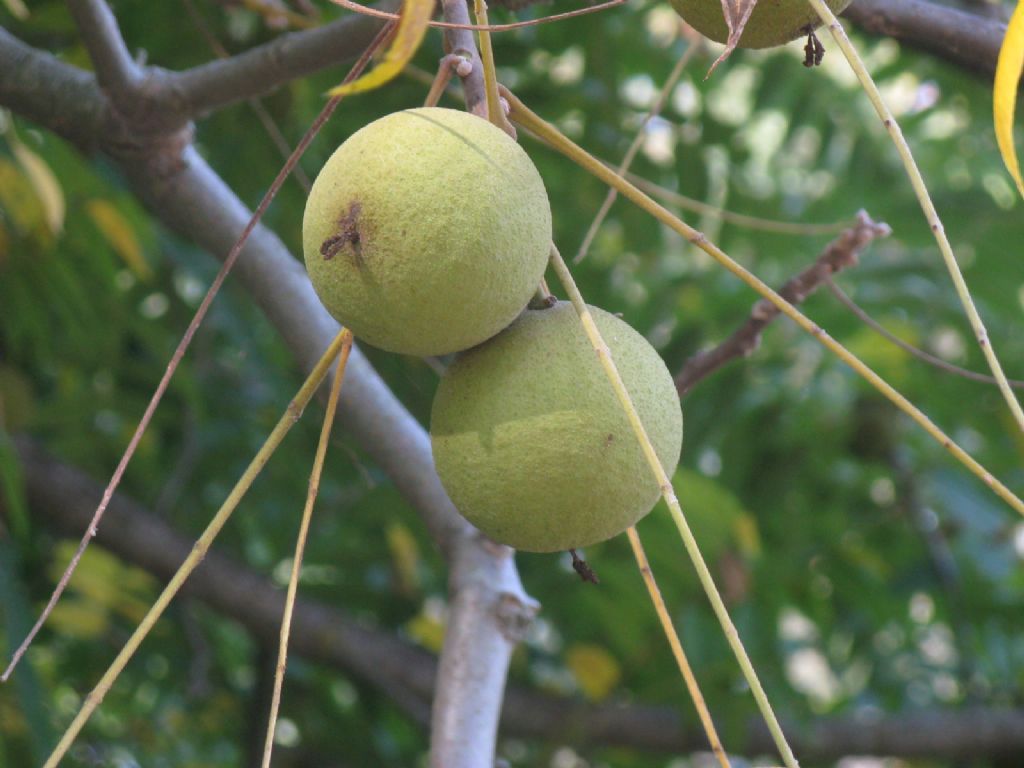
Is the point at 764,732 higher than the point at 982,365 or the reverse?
the reverse

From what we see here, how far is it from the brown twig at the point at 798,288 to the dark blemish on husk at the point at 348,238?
28.1 inches

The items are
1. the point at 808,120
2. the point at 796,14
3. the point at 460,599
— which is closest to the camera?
the point at 796,14

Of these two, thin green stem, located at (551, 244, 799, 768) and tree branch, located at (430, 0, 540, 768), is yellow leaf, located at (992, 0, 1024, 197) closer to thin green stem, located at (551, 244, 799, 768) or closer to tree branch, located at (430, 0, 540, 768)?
thin green stem, located at (551, 244, 799, 768)

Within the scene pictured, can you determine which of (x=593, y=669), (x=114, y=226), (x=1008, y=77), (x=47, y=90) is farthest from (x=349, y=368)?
(x=593, y=669)

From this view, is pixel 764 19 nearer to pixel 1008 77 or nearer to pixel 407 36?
pixel 1008 77

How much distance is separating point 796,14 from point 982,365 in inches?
70.0

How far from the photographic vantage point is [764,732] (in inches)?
100

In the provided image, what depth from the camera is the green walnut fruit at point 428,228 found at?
2.87 feet

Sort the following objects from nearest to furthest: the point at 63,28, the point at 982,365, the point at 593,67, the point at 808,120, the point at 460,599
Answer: the point at 460,599 → the point at 63,28 → the point at 593,67 → the point at 982,365 → the point at 808,120

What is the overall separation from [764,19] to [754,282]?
0.24 m

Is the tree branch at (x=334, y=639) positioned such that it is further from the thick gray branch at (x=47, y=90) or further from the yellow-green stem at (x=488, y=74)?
the yellow-green stem at (x=488, y=74)

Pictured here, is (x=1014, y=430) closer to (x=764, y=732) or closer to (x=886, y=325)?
(x=886, y=325)

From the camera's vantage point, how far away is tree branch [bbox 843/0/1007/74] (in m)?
1.44

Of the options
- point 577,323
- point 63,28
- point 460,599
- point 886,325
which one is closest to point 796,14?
point 577,323
